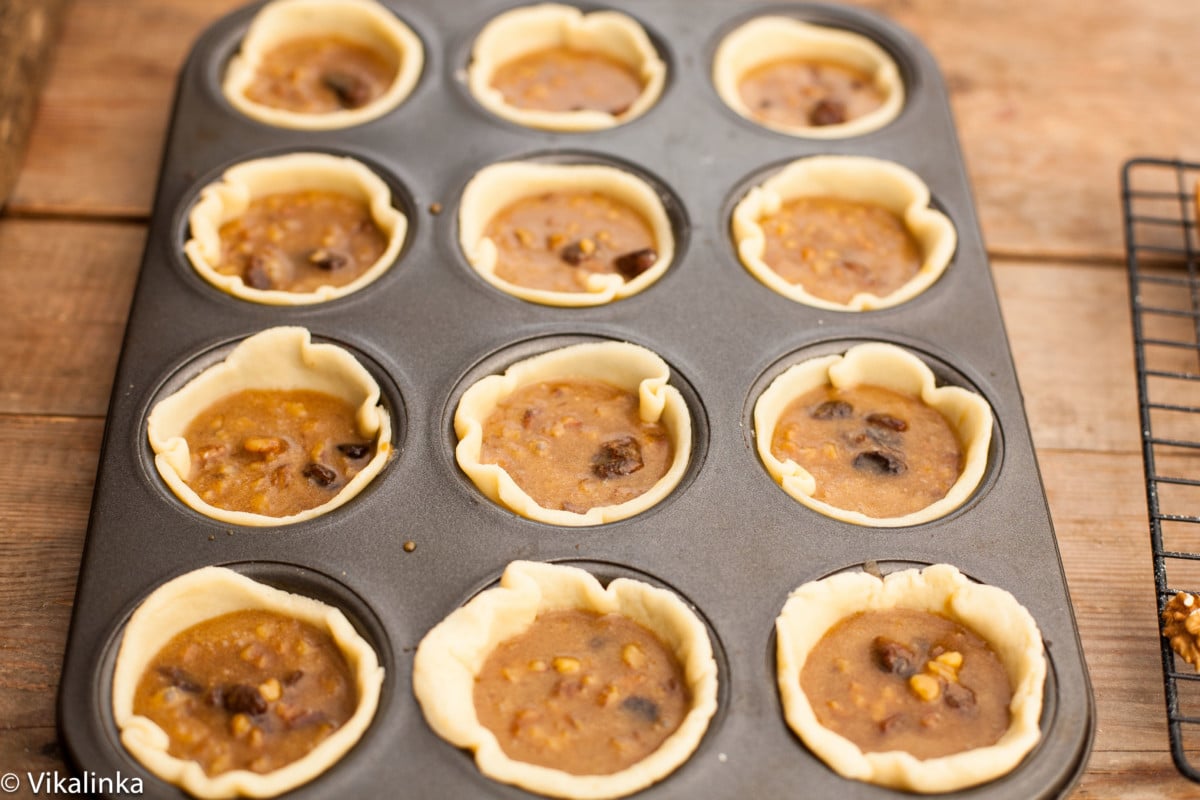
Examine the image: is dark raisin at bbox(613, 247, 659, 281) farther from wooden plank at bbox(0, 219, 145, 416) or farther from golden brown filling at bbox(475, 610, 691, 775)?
wooden plank at bbox(0, 219, 145, 416)

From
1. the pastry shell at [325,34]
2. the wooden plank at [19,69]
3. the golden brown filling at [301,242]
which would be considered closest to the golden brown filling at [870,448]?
the golden brown filling at [301,242]

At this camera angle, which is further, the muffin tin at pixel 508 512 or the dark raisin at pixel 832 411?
the dark raisin at pixel 832 411

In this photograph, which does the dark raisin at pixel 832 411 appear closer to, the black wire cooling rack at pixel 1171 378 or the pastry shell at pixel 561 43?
the black wire cooling rack at pixel 1171 378

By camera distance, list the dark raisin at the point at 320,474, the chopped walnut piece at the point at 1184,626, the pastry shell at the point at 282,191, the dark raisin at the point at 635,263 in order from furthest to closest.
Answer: the dark raisin at the point at 635,263
the pastry shell at the point at 282,191
the dark raisin at the point at 320,474
the chopped walnut piece at the point at 1184,626

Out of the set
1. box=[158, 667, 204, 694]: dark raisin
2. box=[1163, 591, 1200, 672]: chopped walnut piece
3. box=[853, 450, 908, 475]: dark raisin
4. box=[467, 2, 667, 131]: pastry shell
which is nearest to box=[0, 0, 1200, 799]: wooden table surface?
box=[1163, 591, 1200, 672]: chopped walnut piece

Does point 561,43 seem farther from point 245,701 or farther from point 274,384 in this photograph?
point 245,701

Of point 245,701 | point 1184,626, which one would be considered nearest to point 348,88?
point 245,701

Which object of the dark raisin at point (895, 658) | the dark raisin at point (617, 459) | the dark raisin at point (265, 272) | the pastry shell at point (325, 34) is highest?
the pastry shell at point (325, 34)
